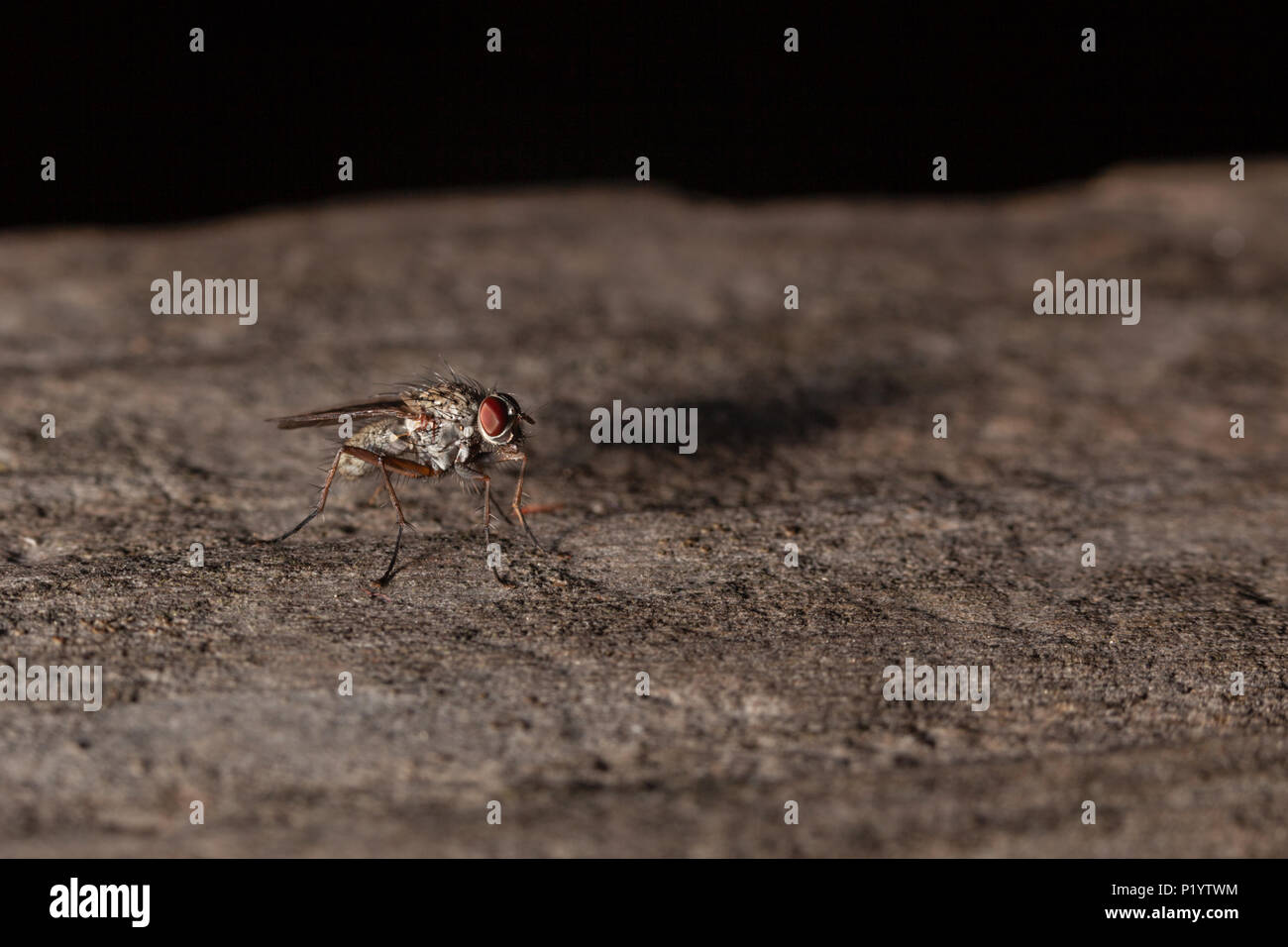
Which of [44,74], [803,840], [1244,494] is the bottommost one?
[803,840]

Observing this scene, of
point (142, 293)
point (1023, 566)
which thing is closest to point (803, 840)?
point (1023, 566)

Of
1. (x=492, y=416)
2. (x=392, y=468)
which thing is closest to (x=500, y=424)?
(x=492, y=416)

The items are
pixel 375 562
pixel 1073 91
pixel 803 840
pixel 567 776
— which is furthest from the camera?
pixel 1073 91

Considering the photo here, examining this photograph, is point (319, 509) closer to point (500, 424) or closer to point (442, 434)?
point (442, 434)

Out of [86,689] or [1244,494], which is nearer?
[86,689]

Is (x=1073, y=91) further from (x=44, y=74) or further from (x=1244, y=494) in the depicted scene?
(x=44, y=74)

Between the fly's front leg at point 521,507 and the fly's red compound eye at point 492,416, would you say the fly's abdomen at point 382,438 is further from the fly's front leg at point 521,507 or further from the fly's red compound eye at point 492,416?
the fly's front leg at point 521,507

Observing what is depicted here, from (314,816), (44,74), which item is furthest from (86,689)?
(44,74)

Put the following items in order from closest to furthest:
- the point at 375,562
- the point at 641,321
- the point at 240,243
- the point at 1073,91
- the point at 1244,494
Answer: the point at 375,562 < the point at 1244,494 < the point at 641,321 < the point at 240,243 < the point at 1073,91

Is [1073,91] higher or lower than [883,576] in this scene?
higher
